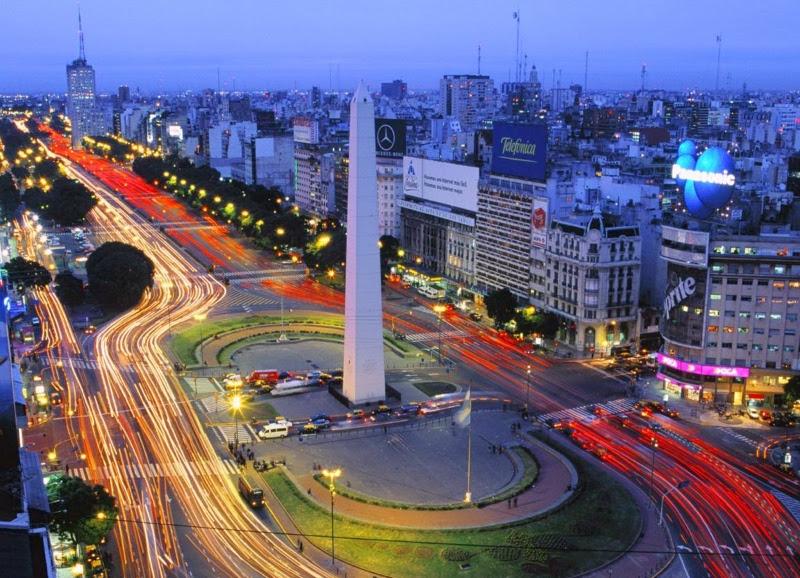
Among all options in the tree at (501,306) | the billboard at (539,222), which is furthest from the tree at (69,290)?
the billboard at (539,222)

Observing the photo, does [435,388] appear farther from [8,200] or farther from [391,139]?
[8,200]

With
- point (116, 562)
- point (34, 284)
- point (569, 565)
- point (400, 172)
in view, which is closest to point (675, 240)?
point (569, 565)

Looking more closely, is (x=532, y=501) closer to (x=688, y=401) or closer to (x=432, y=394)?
(x=432, y=394)

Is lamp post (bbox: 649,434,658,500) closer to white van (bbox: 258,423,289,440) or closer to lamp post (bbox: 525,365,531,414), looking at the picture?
lamp post (bbox: 525,365,531,414)

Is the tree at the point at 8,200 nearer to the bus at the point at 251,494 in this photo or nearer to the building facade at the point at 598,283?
the building facade at the point at 598,283

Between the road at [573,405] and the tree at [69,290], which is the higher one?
the tree at [69,290]

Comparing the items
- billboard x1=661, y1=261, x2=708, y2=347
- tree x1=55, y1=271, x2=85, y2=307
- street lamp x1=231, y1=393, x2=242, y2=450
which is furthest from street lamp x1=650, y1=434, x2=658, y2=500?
tree x1=55, y1=271, x2=85, y2=307
